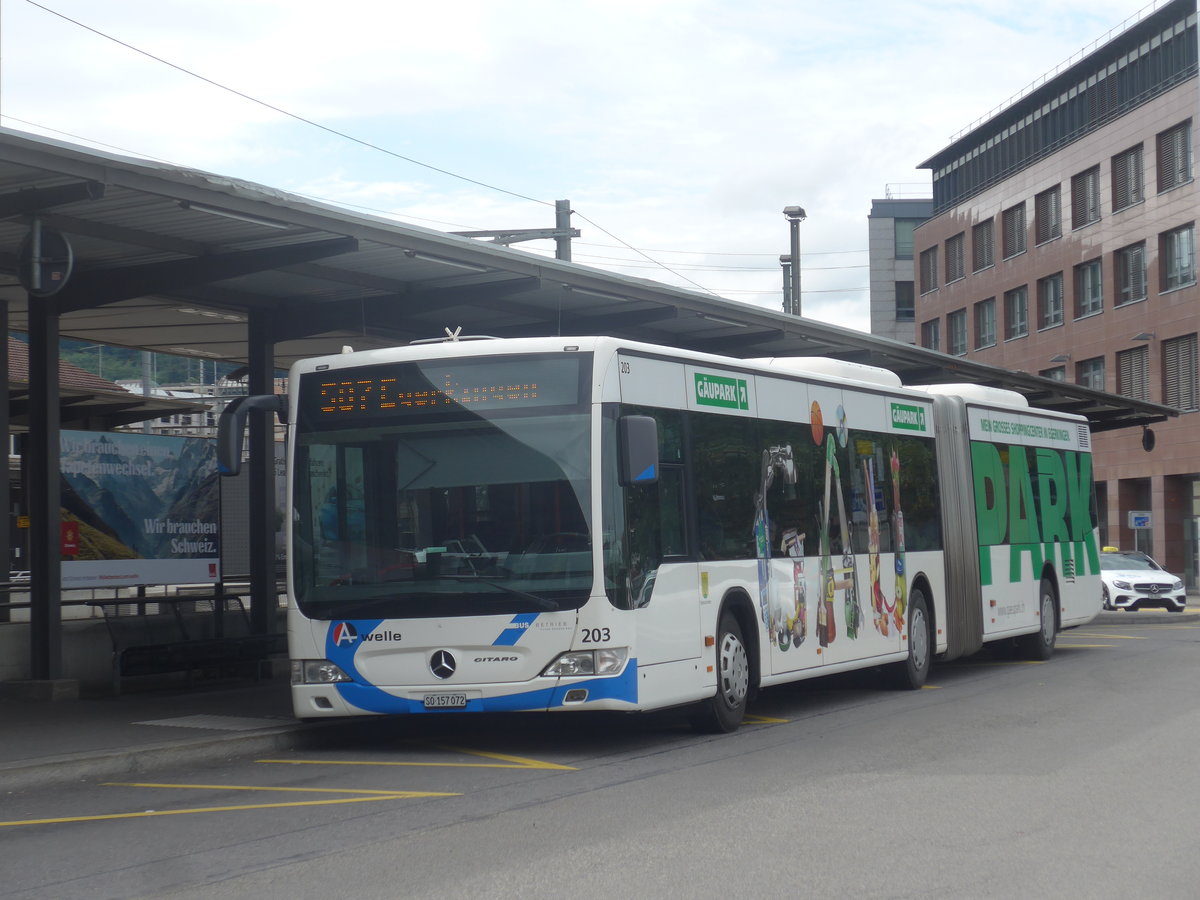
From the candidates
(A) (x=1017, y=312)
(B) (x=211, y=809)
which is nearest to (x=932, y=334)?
(A) (x=1017, y=312)

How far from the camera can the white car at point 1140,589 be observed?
3800 centimetres

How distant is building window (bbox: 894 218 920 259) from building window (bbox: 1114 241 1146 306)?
1430 inches

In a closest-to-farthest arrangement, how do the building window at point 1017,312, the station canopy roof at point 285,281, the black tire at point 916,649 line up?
the station canopy roof at point 285,281
the black tire at point 916,649
the building window at point 1017,312

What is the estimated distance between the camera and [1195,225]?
49.7m

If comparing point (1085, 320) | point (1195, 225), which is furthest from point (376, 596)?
point (1085, 320)

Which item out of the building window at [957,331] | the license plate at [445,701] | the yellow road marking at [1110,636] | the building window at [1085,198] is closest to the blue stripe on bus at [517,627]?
the license plate at [445,701]

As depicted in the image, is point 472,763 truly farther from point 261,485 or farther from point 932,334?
point 932,334

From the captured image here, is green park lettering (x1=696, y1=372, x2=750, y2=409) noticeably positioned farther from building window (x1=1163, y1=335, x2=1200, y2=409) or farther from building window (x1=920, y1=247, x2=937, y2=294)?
building window (x1=920, y1=247, x2=937, y2=294)

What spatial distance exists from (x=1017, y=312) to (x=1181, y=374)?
12.7 metres

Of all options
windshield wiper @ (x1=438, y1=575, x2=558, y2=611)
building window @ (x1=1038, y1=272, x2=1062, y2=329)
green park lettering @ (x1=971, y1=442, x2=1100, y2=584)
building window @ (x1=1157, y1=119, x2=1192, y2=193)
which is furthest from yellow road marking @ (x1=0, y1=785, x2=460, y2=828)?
building window @ (x1=1038, y1=272, x2=1062, y2=329)

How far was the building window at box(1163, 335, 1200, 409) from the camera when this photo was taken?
166 feet

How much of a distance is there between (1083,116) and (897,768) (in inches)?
2031

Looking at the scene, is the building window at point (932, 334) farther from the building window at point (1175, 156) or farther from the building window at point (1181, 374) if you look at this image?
the building window at point (1175, 156)

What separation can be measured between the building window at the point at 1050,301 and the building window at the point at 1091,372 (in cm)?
234
